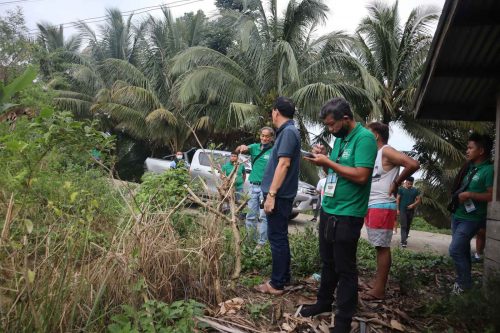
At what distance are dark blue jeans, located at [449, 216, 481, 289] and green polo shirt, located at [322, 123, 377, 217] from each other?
5.05 feet

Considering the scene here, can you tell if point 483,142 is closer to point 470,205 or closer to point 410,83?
point 470,205

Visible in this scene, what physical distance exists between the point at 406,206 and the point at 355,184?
6038 mm

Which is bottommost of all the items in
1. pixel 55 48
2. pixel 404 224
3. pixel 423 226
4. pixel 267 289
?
pixel 423 226

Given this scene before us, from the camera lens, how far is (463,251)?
3938mm

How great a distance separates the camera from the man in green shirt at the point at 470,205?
3.95 metres

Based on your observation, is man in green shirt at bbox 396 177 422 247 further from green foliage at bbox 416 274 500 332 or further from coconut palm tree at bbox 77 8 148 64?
coconut palm tree at bbox 77 8 148 64

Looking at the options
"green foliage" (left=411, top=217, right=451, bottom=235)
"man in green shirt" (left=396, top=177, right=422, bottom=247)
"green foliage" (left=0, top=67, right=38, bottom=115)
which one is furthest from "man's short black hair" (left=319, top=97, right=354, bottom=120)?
"green foliage" (left=411, top=217, right=451, bottom=235)

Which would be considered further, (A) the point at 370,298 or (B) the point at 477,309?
(A) the point at 370,298

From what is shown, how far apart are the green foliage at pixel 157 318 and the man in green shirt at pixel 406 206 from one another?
632 centimetres

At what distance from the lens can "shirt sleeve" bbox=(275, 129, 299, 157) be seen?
3588 mm

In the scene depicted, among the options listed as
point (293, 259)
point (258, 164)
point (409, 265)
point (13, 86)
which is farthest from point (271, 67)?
point (13, 86)

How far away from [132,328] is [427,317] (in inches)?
89.3

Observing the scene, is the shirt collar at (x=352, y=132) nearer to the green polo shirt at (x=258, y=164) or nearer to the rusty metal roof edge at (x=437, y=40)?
the rusty metal roof edge at (x=437, y=40)

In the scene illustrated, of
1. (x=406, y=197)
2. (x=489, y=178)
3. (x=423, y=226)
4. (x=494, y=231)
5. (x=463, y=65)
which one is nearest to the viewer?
(x=494, y=231)
